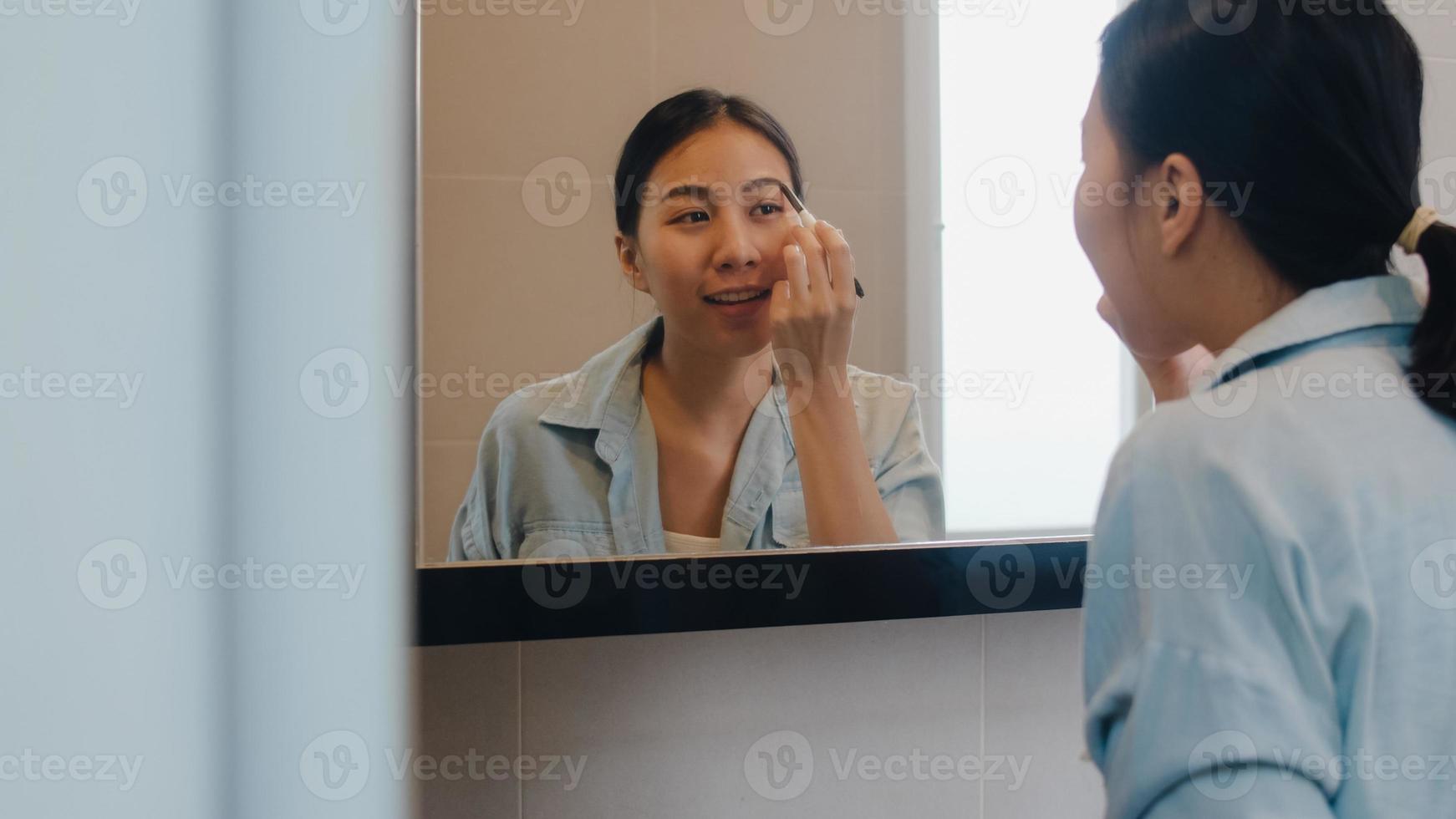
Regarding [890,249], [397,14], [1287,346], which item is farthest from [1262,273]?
[397,14]

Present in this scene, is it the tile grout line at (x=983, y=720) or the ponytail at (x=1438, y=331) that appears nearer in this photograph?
the ponytail at (x=1438, y=331)

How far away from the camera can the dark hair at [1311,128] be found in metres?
0.43

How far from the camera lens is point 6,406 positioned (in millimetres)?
74
